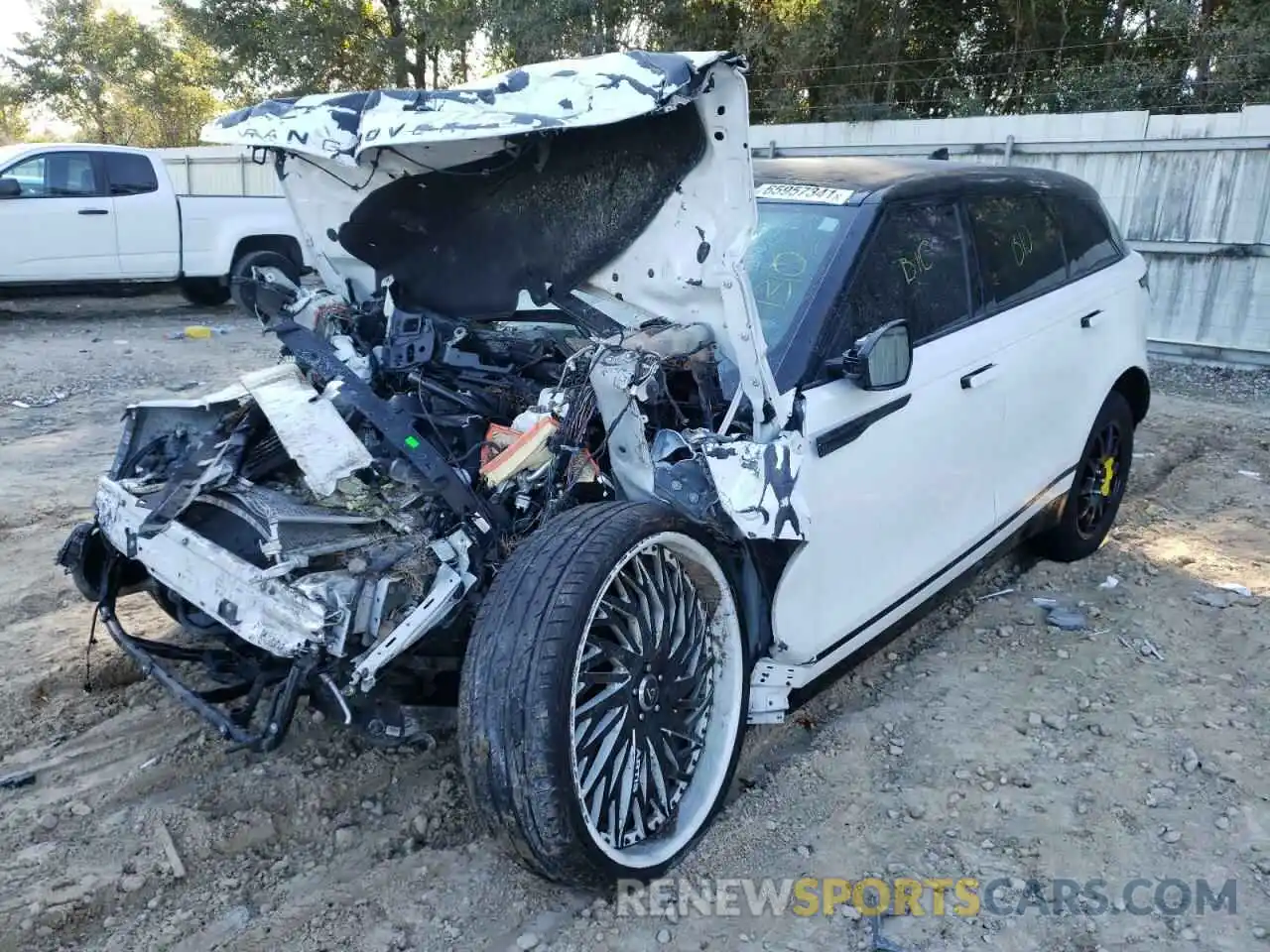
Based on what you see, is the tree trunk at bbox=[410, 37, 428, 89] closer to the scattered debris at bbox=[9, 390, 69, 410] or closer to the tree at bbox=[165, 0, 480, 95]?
the tree at bbox=[165, 0, 480, 95]

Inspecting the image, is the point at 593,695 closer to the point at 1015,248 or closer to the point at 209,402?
the point at 209,402

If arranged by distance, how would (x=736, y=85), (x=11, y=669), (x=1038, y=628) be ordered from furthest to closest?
(x=1038, y=628) → (x=11, y=669) → (x=736, y=85)

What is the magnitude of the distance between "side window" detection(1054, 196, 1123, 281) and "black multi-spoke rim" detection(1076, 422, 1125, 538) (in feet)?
2.58

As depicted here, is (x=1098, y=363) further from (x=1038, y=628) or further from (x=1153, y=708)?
(x=1153, y=708)

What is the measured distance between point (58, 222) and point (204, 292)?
2.03 metres

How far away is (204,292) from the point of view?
1285 cm

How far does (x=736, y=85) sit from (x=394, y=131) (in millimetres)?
929

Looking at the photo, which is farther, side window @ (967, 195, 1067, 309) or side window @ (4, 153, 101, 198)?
side window @ (4, 153, 101, 198)

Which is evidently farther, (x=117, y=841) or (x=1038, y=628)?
(x=1038, y=628)

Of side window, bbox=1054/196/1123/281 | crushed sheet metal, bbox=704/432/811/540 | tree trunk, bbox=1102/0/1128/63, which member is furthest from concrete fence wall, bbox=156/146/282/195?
crushed sheet metal, bbox=704/432/811/540

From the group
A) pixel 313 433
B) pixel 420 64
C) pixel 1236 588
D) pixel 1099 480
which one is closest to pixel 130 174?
pixel 313 433

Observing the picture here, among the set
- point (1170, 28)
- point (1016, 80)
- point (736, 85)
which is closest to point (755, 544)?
point (736, 85)

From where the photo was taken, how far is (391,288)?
375cm

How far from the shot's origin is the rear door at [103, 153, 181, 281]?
37.9 feet
